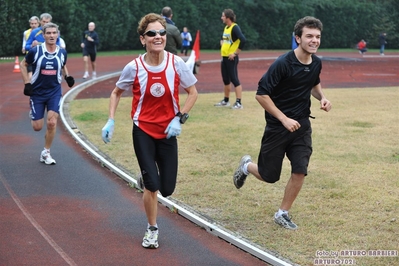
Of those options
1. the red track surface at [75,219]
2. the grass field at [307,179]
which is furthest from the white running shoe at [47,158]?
the grass field at [307,179]

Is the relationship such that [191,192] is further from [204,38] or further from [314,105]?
[204,38]

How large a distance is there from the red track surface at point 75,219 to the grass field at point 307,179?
1.46 ft

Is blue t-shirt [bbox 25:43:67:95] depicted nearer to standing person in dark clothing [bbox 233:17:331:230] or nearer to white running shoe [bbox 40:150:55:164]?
white running shoe [bbox 40:150:55:164]

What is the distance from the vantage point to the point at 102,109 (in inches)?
641

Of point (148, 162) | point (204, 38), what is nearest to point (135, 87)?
point (148, 162)

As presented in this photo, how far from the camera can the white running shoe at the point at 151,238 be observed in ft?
22.0

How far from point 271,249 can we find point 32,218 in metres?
2.88

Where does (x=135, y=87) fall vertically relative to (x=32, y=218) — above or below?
above

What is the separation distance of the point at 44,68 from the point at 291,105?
4.55m

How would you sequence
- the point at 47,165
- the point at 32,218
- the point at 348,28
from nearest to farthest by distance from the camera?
the point at 32,218, the point at 47,165, the point at 348,28

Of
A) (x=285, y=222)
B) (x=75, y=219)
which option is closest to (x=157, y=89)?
(x=285, y=222)

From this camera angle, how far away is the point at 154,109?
22.1 ft

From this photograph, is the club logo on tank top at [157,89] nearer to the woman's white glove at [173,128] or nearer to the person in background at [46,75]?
the woman's white glove at [173,128]

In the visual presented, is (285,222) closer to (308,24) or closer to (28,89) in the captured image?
(308,24)
